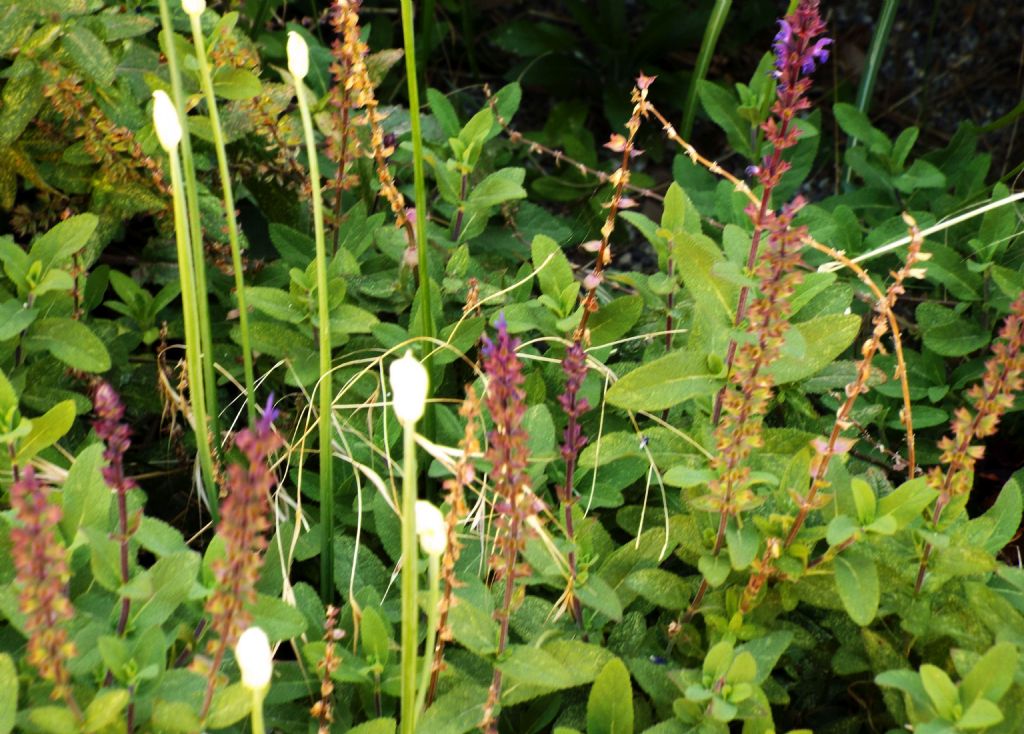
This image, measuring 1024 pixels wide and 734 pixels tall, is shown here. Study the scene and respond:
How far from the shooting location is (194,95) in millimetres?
1636

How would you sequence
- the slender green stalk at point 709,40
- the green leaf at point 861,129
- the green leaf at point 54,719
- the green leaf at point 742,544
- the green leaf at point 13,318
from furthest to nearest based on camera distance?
the green leaf at point 861,129, the slender green stalk at point 709,40, the green leaf at point 13,318, the green leaf at point 742,544, the green leaf at point 54,719

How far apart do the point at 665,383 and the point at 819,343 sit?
17 cm

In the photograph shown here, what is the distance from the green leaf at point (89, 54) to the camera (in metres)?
1.53

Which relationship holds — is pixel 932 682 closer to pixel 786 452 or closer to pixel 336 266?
pixel 786 452

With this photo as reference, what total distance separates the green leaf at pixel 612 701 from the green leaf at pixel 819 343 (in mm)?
350

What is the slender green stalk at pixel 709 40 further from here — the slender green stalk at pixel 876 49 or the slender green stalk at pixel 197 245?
the slender green stalk at pixel 197 245

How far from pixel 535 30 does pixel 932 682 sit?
1.92m

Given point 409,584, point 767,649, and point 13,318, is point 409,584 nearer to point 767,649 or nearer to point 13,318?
point 767,649

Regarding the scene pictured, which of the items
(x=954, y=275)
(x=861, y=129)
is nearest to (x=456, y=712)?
(x=954, y=275)

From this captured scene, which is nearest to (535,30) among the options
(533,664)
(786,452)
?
(786,452)

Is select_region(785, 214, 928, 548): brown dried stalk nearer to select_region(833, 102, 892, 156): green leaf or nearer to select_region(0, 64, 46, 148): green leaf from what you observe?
select_region(833, 102, 892, 156): green leaf

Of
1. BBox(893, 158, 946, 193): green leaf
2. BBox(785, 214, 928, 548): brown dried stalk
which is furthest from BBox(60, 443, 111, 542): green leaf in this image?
BBox(893, 158, 946, 193): green leaf

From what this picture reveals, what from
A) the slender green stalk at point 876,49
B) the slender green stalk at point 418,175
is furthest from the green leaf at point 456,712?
the slender green stalk at point 876,49

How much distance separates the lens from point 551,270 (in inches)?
60.2
